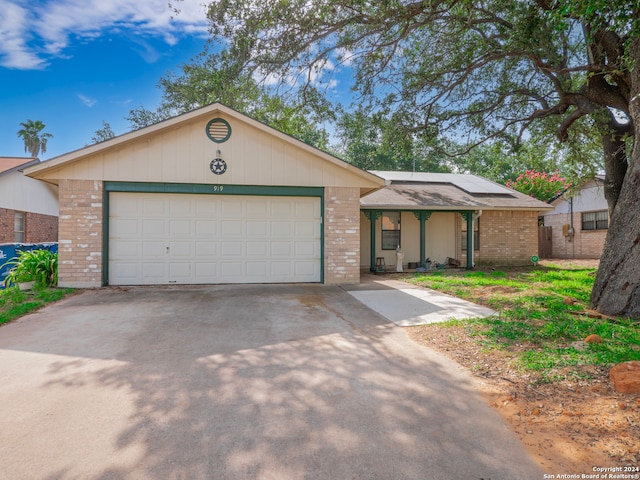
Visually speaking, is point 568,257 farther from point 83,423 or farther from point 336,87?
point 83,423

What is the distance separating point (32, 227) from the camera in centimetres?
1659

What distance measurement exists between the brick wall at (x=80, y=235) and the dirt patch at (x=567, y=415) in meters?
8.41

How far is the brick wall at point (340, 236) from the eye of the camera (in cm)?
894

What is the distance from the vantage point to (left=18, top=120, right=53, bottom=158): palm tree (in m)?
35.4

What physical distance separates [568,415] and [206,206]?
8.14m

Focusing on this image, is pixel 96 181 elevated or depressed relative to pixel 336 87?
depressed

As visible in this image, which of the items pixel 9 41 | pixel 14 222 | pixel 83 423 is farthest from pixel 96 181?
pixel 14 222

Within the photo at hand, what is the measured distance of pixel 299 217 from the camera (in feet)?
29.6

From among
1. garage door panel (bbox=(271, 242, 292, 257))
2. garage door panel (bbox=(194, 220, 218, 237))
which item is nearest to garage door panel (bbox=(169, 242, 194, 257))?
garage door panel (bbox=(194, 220, 218, 237))

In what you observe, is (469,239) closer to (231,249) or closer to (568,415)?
(231,249)

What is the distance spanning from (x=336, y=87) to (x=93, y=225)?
7336 mm

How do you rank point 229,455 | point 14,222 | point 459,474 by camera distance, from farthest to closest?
point 14,222 < point 229,455 < point 459,474

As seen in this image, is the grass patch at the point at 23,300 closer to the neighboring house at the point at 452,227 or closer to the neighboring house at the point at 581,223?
the neighboring house at the point at 452,227

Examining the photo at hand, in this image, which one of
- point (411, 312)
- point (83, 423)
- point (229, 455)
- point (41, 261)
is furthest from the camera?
point (41, 261)
